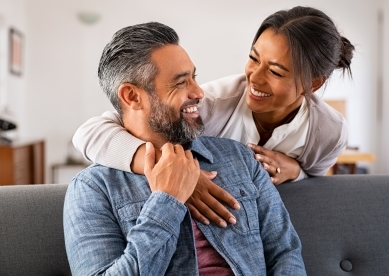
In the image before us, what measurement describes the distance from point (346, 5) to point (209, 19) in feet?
5.21

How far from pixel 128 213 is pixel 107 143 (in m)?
0.21

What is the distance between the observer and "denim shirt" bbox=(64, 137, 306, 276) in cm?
118

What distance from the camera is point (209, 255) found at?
1.33 m

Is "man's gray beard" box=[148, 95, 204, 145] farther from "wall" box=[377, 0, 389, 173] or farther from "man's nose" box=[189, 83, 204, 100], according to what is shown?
"wall" box=[377, 0, 389, 173]

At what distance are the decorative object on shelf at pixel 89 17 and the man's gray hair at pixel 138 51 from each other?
4.62m

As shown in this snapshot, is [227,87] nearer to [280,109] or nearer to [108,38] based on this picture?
[280,109]

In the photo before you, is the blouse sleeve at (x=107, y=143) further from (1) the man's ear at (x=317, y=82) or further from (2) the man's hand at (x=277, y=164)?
(1) the man's ear at (x=317, y=82)

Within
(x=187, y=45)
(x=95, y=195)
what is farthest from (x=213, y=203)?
(x=187, y=45)

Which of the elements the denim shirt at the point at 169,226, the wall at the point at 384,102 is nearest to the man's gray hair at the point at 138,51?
the denim shirt at the point at 169,226

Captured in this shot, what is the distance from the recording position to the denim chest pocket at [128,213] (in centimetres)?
128

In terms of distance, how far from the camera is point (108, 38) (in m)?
6.06

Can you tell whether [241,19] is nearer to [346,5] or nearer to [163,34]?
[346,5]

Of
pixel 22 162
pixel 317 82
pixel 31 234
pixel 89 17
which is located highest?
pixel 89 17

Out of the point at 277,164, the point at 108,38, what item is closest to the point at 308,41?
the point at 277,164
